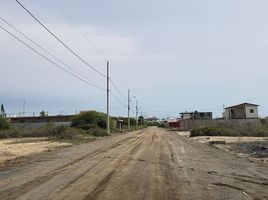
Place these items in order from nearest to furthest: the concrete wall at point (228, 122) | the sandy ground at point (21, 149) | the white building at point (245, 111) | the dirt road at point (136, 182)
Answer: the dirt road at point (136, 182)
the sandy ground at point (21, 149)
the concrete wall at point (228, 122)
the white building at point (245, 111)

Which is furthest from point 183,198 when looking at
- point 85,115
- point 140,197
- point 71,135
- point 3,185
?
point 85,115

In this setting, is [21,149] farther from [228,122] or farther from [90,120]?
[90,120]

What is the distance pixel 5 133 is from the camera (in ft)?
218

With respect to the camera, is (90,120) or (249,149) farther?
(90,120)

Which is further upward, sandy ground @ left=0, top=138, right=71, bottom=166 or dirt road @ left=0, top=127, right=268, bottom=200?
sandy ground @ left=0, top=138, right=71, bottom=166

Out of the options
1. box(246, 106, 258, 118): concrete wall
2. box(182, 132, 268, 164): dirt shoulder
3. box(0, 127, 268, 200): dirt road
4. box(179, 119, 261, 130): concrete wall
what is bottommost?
box(0, 127, 268, 200): dirt road

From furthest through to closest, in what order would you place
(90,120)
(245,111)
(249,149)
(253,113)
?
(245,111), (253,113), (90,120), (249,149)

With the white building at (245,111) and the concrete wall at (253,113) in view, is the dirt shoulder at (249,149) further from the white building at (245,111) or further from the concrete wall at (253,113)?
the white building at (245,111)

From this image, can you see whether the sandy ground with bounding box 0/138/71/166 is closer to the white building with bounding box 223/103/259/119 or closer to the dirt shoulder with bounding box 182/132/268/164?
the dirt shoulder with bounding box 182/132/268/164

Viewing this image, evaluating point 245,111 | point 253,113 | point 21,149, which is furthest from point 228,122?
point 21,149

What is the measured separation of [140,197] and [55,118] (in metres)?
122

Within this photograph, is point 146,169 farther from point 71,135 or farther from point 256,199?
point 71,135

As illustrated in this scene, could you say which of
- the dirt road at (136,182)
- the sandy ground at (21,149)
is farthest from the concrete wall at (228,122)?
the dirt road at (136,182)

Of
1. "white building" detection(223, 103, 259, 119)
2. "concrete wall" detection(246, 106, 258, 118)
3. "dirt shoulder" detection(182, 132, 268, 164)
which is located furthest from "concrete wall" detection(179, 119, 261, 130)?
"dirt shoulder" detection(182, 132, 268, 164)
